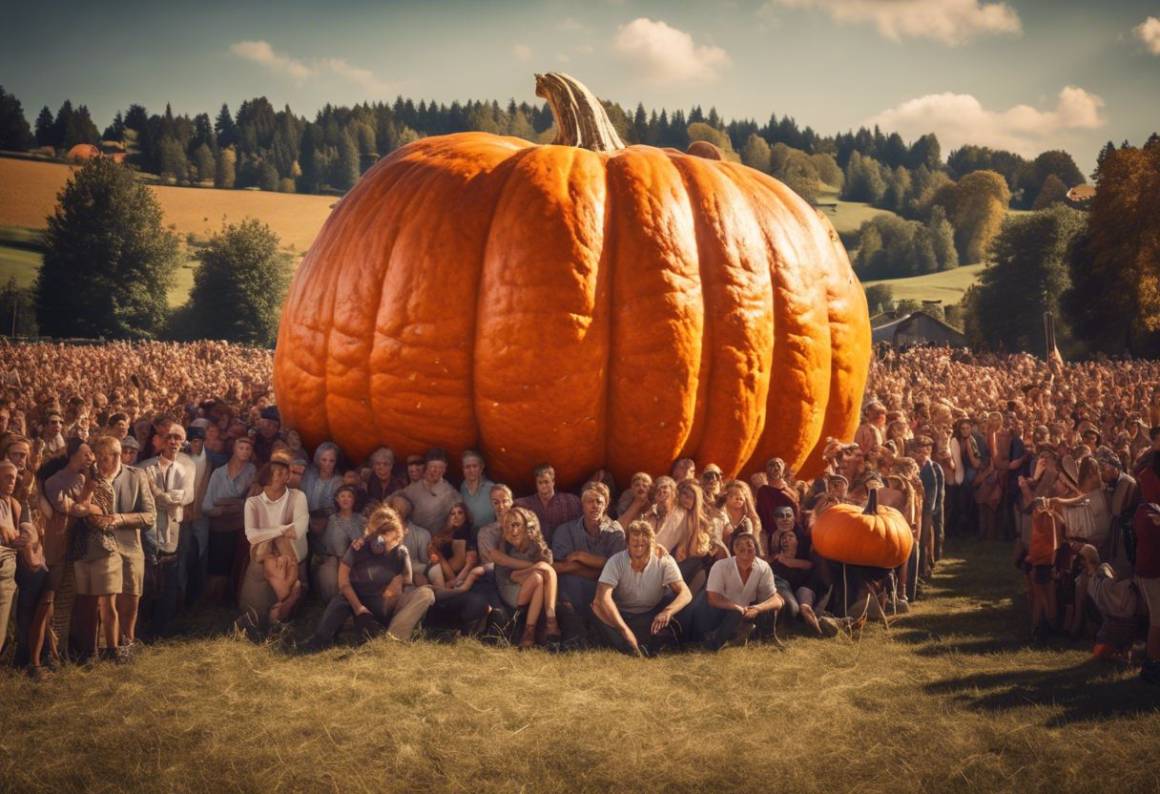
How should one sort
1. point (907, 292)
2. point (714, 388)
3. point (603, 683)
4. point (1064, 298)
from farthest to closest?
point (907, 292) < point (1064, 298) < point (714, 388) < point (603, 683)

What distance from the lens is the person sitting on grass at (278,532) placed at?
6488mm

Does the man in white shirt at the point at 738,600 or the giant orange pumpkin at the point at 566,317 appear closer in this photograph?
the man in white shirt at the point at 738,600

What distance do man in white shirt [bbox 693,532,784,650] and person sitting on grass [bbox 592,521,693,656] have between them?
0.18 metres

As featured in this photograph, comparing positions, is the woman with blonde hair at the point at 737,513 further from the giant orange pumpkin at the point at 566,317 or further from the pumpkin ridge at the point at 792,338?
the pumpkin ridge at the point at 792,338

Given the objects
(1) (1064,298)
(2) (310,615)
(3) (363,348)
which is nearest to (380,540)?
(2) (310,615)

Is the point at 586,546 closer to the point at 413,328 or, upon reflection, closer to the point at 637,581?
the point at 637,581

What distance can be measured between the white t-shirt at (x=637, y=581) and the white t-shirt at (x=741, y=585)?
1.06 feet

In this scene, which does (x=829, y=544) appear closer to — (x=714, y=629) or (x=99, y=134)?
(x=714, y=629)

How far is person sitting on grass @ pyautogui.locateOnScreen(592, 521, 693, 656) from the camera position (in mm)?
6051

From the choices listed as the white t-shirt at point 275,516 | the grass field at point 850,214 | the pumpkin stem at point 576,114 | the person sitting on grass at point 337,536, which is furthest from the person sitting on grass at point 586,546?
the grass field at point 850,214

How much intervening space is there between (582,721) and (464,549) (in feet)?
7.54

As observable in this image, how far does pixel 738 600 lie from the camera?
628 cm

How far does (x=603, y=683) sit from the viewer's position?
532cm

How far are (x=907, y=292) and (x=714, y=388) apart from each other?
92840 millimetres
